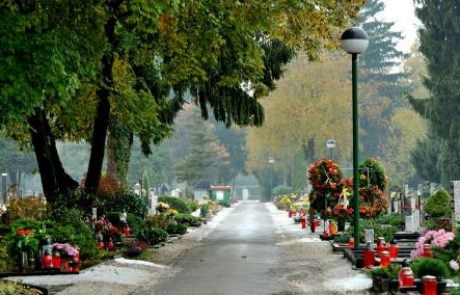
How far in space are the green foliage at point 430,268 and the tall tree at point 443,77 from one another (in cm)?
4480

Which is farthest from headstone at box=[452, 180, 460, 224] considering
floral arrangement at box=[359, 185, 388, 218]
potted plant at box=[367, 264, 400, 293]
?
floral arrangement at box=[359, 185, 388, 218]

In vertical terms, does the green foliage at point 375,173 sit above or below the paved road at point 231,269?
above

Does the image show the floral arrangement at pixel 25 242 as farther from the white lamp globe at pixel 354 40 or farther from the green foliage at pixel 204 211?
the green foliage at pixel 204 211

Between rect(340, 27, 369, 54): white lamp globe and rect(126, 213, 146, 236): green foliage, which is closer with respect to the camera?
rect(340, 27, 369, 54): white lamp globe

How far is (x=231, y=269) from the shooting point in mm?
19594

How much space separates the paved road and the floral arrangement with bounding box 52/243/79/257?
7.18ft

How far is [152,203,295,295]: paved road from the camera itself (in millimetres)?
15701

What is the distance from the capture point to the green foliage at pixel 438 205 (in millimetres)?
30180

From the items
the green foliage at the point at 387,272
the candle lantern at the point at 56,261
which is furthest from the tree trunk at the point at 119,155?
the green foliage at the point at 387,272

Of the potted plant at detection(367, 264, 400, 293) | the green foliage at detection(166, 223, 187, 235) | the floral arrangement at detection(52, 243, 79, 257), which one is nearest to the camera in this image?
the potted plant at detection(367, 264, 400, 293)

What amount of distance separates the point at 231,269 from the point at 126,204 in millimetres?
13558

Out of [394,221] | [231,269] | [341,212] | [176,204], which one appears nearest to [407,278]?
[231,269]

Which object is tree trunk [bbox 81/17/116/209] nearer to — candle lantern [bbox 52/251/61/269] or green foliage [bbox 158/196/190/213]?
candle lantern [bbox 52/251/61/269]

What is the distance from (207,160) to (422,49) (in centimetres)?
4387
